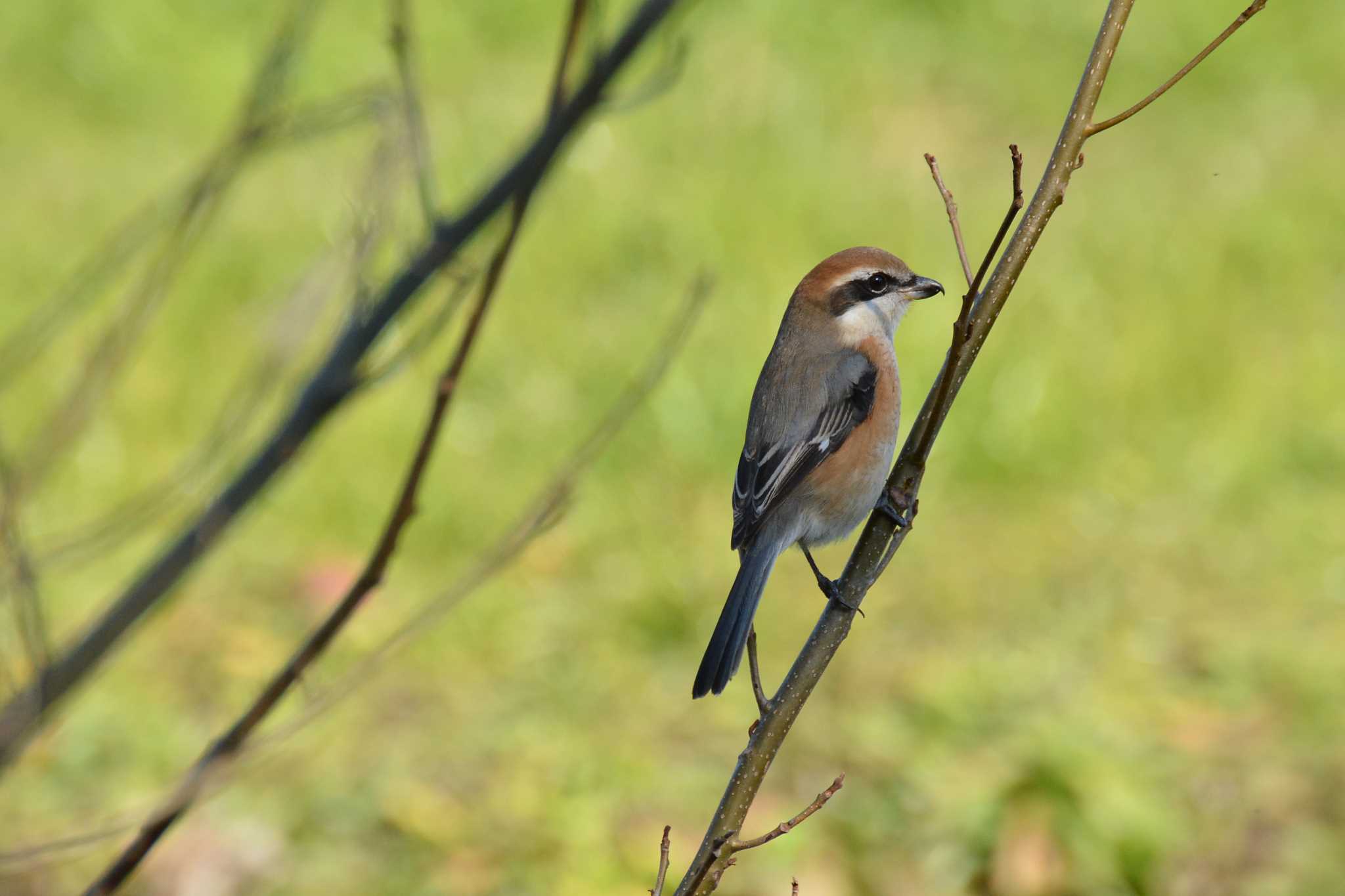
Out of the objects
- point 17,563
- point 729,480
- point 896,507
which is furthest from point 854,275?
point 729,480

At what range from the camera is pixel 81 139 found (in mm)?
9227

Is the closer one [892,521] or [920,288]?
[892,521]

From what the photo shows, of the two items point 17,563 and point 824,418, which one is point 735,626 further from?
point 17,563

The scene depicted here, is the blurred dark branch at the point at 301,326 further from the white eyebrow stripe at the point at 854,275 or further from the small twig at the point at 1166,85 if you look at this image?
the white eyebrow stripe at the point at 854,275

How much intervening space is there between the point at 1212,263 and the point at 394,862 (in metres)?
5.02

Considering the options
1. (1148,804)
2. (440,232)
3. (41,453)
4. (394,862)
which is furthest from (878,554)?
(394,862)

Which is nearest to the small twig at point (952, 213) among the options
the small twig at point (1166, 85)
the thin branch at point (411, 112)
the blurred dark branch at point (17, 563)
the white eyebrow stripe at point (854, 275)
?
the small twig at point (1166, 85)

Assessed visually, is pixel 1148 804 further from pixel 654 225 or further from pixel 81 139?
pixel 81 139

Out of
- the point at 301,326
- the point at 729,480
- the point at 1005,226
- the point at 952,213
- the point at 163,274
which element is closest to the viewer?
the point at 1005,226

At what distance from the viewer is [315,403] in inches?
77.0

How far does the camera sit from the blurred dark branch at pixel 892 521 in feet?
5.73

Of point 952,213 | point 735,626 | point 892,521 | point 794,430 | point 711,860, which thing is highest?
point 794,430

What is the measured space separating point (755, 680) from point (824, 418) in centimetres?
130

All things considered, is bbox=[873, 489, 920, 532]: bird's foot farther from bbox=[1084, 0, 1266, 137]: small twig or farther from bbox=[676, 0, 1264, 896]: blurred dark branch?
bbox=[1084, 0, 1266, 137]: small twig
